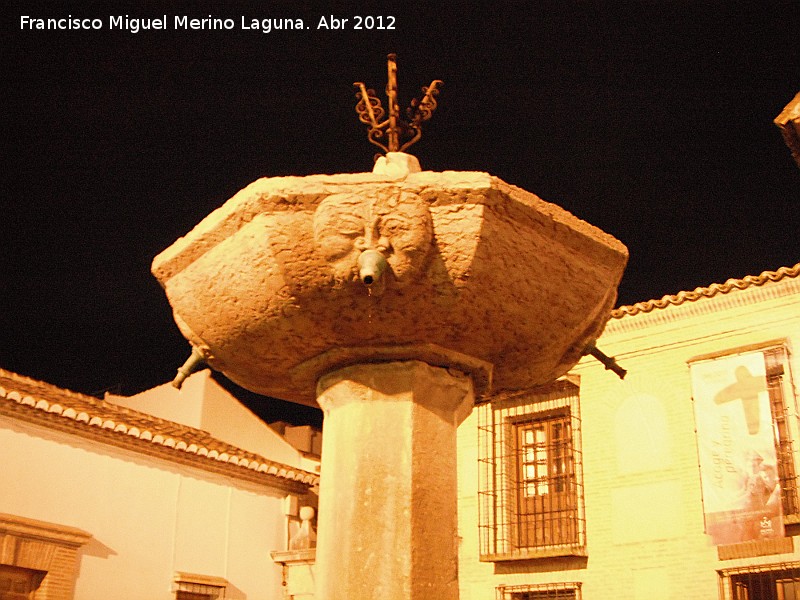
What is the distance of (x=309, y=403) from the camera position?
4426mm

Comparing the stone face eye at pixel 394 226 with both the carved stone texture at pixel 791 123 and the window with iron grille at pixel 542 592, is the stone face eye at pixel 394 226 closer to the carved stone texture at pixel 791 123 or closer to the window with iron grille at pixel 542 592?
the carved stone texture at pixel 791 123

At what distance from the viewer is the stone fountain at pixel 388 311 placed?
342 cm

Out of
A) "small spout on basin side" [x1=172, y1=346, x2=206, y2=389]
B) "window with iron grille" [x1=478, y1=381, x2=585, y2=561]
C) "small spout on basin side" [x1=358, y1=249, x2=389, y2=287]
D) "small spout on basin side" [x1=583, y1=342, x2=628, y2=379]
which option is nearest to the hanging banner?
"window with iron grille" [x1=478, y1=381, x2=585, y2=561]

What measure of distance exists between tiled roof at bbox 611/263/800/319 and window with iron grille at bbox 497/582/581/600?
11.5 feet

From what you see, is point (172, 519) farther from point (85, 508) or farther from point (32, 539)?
point (32, 539)

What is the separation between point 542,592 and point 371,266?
9923 mm

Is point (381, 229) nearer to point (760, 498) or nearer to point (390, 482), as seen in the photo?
point (390, 482)

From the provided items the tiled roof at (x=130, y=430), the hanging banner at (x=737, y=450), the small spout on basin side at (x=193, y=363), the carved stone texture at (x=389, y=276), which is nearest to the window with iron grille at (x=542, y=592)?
the hanging banner at (x=737, y=450)

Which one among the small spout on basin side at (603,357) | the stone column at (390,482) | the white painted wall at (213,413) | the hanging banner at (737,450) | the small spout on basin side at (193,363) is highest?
the white painted wall at (213,413)

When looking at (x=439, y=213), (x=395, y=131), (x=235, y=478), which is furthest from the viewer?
(x=235, y=478)

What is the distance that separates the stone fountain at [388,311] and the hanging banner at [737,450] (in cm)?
758

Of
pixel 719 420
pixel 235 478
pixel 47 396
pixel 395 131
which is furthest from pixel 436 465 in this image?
pixel 235 478

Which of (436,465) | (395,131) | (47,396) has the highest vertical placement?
(47,396)

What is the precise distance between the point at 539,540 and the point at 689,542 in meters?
2.08
